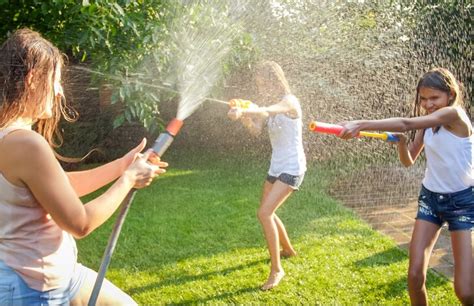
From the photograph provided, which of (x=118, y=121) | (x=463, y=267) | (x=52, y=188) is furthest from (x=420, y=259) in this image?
(x=118, y=121)

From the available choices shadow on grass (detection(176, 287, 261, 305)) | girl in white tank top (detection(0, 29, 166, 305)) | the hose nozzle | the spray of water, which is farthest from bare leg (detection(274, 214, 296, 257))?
girl in white tank top (detection(0, 29, 166, 305))

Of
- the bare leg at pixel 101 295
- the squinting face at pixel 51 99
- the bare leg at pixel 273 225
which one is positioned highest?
the squinting face at pixel 51 99

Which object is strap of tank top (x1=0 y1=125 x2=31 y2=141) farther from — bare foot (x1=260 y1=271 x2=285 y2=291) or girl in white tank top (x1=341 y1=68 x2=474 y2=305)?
bare foot (x1=260 y1=271 x2=285 y2=291)

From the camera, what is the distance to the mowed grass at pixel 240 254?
11.4 feet

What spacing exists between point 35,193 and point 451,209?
2.11m

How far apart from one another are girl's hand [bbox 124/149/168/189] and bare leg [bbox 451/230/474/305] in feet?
5.45

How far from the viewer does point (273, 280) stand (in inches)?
142

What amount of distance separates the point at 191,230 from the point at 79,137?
4396 mm

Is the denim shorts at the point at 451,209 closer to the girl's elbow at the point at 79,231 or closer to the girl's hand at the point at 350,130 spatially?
the girl's hand at the point at 350,130

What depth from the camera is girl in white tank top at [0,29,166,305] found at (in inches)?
62.8

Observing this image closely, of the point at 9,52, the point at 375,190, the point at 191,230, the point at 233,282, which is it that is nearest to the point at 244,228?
the point at 191,230

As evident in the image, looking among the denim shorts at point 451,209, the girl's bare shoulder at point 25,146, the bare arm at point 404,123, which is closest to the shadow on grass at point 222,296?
the denim shorts at point 451,209

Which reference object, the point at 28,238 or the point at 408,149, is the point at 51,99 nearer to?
the point at 28,238

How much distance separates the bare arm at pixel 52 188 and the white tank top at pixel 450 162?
1883 millimetres
